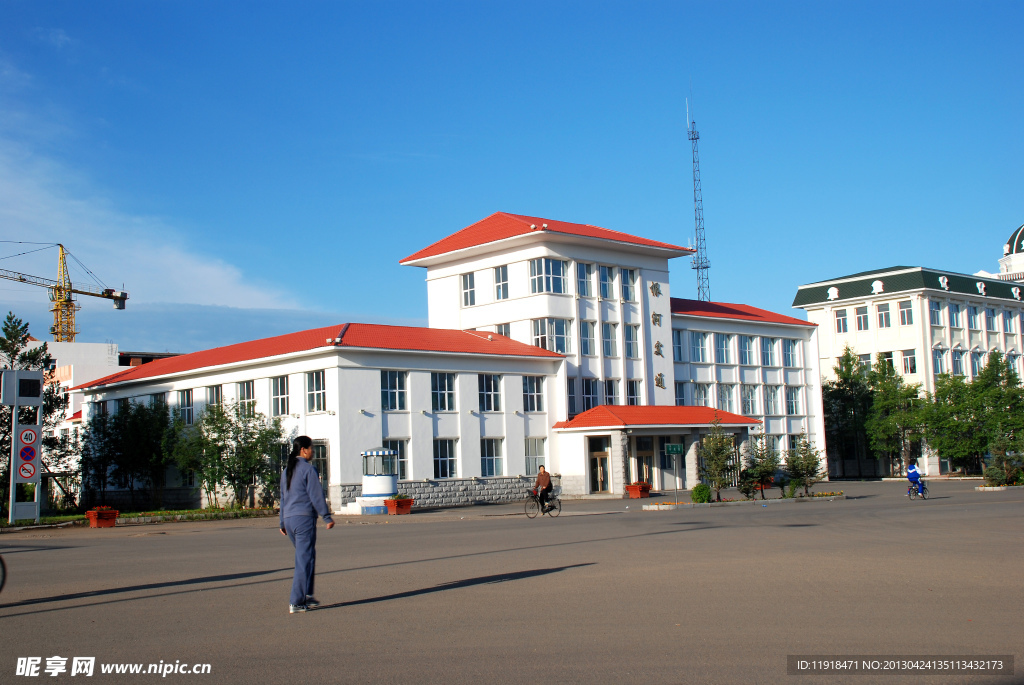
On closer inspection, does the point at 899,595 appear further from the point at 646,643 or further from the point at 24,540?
the point at 24,540

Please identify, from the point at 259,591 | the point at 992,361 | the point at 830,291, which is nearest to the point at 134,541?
the point at 259,591

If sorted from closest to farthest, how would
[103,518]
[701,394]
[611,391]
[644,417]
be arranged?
[103,518] < [644,417] < [611,391] < [701,394]

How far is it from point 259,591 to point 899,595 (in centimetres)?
742

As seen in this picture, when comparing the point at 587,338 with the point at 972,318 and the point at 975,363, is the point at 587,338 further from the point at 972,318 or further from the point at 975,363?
the point at 972,318

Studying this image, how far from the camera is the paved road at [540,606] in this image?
7.26 metres

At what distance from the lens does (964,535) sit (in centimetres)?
1756

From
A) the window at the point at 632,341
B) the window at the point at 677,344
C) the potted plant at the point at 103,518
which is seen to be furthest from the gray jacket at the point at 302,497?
the window at the point at 677,344

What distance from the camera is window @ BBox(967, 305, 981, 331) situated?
71.2m

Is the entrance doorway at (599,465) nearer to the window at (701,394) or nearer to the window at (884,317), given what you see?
the window at (701,394)

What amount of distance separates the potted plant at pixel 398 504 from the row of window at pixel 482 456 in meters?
3.77

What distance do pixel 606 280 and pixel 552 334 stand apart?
4900 mm

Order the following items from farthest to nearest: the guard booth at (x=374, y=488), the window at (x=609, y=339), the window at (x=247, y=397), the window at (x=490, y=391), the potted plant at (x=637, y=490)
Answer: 1. the window at (x=609, y=339)
2. the window at (x=490, y=391)
3. the potted plant at (x=637, y=490)
4. the window at (x=247, y=397)
5. the guard booth at (x=374, y=488)

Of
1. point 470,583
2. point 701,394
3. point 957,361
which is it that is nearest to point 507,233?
point 701,394

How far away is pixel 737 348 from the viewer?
5675 cm
